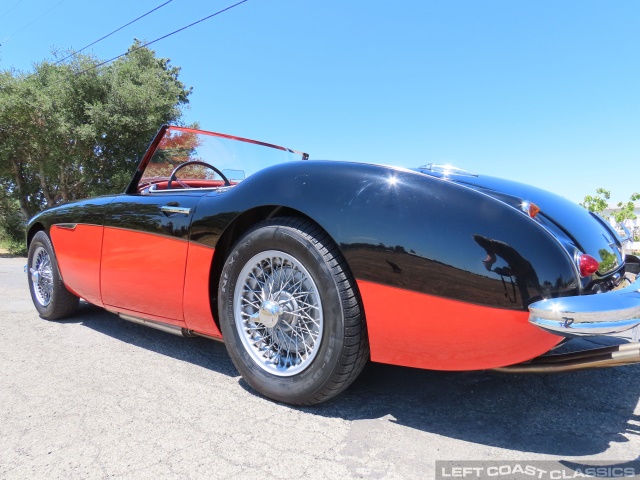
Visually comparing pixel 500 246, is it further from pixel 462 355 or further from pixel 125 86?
pixel 125 86

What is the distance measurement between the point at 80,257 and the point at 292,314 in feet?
6.34

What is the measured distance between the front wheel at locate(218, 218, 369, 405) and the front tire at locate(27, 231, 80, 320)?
2111mm

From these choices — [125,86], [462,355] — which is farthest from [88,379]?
[125,86]

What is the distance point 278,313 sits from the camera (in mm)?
1957

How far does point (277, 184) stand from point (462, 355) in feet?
3.57

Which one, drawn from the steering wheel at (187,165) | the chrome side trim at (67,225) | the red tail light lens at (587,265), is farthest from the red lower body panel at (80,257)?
the red tail light lens at (587,265)

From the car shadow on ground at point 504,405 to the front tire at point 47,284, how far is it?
1.68 meters

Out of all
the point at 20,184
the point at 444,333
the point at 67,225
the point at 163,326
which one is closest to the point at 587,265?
the point at 444,333

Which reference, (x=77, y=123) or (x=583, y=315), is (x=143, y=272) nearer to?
(x=583, y=315)

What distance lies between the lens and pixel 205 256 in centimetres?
215

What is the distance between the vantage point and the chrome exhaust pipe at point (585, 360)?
4.74 feet

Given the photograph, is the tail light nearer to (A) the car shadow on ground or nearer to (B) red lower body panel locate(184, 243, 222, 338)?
Result: (A) the car shadow on ground

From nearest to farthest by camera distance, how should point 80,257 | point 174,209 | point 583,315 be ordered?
point 583,315
point 174,209
point 80,257

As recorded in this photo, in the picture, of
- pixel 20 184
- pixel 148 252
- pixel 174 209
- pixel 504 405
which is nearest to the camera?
pixel 504 405
